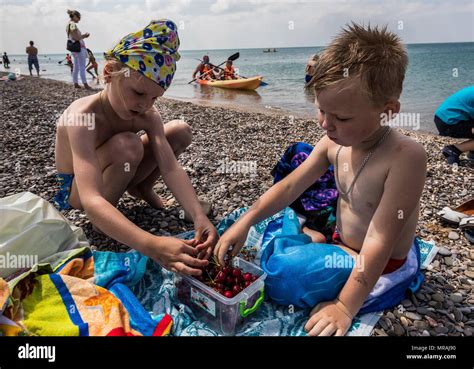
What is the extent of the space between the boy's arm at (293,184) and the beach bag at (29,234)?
126 cm

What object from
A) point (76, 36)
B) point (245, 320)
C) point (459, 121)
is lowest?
point (245, 320)

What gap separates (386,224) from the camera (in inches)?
75.2

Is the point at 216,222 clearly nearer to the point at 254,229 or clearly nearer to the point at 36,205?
the point at 254,229

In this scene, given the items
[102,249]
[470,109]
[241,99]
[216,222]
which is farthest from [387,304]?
[241,99]

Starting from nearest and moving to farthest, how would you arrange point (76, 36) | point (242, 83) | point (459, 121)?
point (459, 121) < point (76, 36) < point (242, 83)

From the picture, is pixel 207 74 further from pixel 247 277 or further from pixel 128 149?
pixel 247 277

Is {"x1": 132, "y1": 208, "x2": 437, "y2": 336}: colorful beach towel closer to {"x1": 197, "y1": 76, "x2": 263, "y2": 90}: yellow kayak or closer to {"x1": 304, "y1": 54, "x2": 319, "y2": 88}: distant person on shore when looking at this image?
{"x1": 304, "y1": 54, "x2": 319, "y2": 88}: distant person on shore

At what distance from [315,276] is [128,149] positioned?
1552mm

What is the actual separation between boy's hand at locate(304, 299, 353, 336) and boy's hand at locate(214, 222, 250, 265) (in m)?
0.56

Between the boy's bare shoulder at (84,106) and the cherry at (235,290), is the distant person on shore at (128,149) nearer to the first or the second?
the boy's bare shoulder at (84,106)

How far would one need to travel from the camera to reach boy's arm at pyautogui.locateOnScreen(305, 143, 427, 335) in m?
1.91

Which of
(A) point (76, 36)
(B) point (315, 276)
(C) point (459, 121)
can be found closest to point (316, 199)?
(B) point (315, 276)

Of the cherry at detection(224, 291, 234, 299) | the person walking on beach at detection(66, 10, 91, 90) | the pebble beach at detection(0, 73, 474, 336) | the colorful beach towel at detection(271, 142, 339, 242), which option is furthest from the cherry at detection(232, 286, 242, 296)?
the person walking on beach at detection(66, 10, 91, 90)

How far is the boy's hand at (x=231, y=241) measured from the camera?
2105 millimetres
